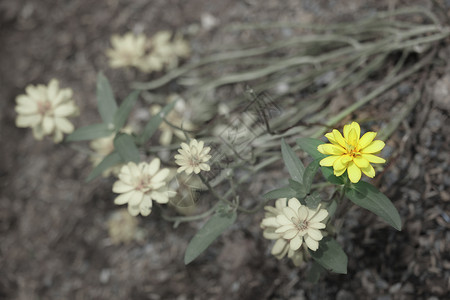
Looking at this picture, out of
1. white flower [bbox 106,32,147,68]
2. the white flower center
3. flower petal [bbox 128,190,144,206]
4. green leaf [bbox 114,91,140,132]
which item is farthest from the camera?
white flower [bbox 106,32,147,68]

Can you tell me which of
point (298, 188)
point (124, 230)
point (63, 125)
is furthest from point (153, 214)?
point (298, 188)

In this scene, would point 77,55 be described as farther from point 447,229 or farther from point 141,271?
point 447,229

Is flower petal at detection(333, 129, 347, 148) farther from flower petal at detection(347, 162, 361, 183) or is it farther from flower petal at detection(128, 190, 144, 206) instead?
flower petal at detection(128, 190, 144, 206)

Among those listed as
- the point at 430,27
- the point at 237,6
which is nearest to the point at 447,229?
the point at 430,27

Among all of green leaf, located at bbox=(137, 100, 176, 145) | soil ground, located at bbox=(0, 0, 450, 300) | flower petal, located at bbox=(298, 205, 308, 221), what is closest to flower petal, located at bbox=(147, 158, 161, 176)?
green leaf, located at bbox=(137, 100, 176, 145)

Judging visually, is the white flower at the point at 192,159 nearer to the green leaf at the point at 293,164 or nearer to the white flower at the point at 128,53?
the green leaf at the point at 293,164

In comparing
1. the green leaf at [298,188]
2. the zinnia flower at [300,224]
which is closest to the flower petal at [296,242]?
the zinnia flower at [300,224]
